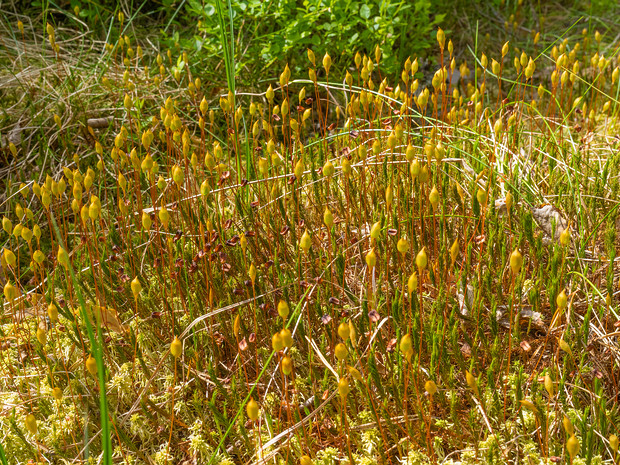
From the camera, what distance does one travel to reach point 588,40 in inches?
165

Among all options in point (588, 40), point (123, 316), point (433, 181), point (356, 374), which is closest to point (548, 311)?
point (433, 181)

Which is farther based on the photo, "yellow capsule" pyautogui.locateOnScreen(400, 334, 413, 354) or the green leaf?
the green leaf

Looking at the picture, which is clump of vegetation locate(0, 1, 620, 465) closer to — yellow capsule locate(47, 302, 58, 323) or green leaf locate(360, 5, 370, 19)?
yellow capsule locate(47, 302, 58, 323)

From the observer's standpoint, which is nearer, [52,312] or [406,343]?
[406,343]

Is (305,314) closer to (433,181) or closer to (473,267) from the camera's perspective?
(473,267)

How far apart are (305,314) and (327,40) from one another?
215 cm

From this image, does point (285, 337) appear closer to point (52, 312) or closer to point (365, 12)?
point (52, 312)

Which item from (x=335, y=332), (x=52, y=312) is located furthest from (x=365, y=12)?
(x=52, y=312)

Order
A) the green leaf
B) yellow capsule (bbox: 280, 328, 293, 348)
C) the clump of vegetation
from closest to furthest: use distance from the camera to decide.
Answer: yellow capsule (bbox: 280, 328, 293, 348)
the clump of vegetation
the green leaf

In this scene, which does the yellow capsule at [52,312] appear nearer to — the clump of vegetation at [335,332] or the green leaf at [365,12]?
the clump of vegetation at [335,332]

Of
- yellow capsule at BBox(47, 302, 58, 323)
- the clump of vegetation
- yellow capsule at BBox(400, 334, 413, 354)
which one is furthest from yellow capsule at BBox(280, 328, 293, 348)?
yellow capsule at BBox(47, 302, 58, 323)

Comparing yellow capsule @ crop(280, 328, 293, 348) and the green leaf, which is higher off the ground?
the green leaf

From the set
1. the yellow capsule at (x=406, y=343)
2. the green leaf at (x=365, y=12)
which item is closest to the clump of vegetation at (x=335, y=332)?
the yellow capsule at (x=406, y=343)

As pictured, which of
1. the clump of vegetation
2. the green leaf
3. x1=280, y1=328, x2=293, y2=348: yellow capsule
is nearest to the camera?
x1=280, y1=328, x2=293, y2=348: yellow capsule
